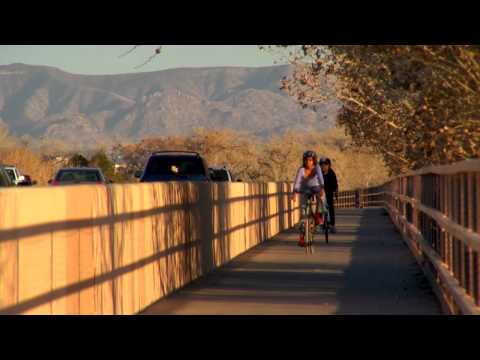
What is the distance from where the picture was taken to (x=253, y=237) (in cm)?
3120

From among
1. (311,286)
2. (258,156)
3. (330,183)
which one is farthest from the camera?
(258,156)

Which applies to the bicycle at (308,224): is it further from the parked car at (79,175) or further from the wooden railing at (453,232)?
the parked car at (79,175)

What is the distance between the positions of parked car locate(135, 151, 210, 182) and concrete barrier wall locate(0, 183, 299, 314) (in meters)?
7.86

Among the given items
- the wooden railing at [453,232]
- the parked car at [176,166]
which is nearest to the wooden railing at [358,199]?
the parked car at [176,166]

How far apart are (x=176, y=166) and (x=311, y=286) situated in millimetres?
13463

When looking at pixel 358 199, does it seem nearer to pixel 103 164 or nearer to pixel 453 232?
pixel 103 164

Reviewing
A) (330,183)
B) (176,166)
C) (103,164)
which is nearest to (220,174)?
(330,183)

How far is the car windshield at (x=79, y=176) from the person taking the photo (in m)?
42.5

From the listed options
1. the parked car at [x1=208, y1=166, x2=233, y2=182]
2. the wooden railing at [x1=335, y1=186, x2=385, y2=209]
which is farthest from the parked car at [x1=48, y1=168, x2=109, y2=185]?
the wooden railing at [x1=335, y1=186, x2=385, y2=209]

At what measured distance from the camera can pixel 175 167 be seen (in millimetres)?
32625
